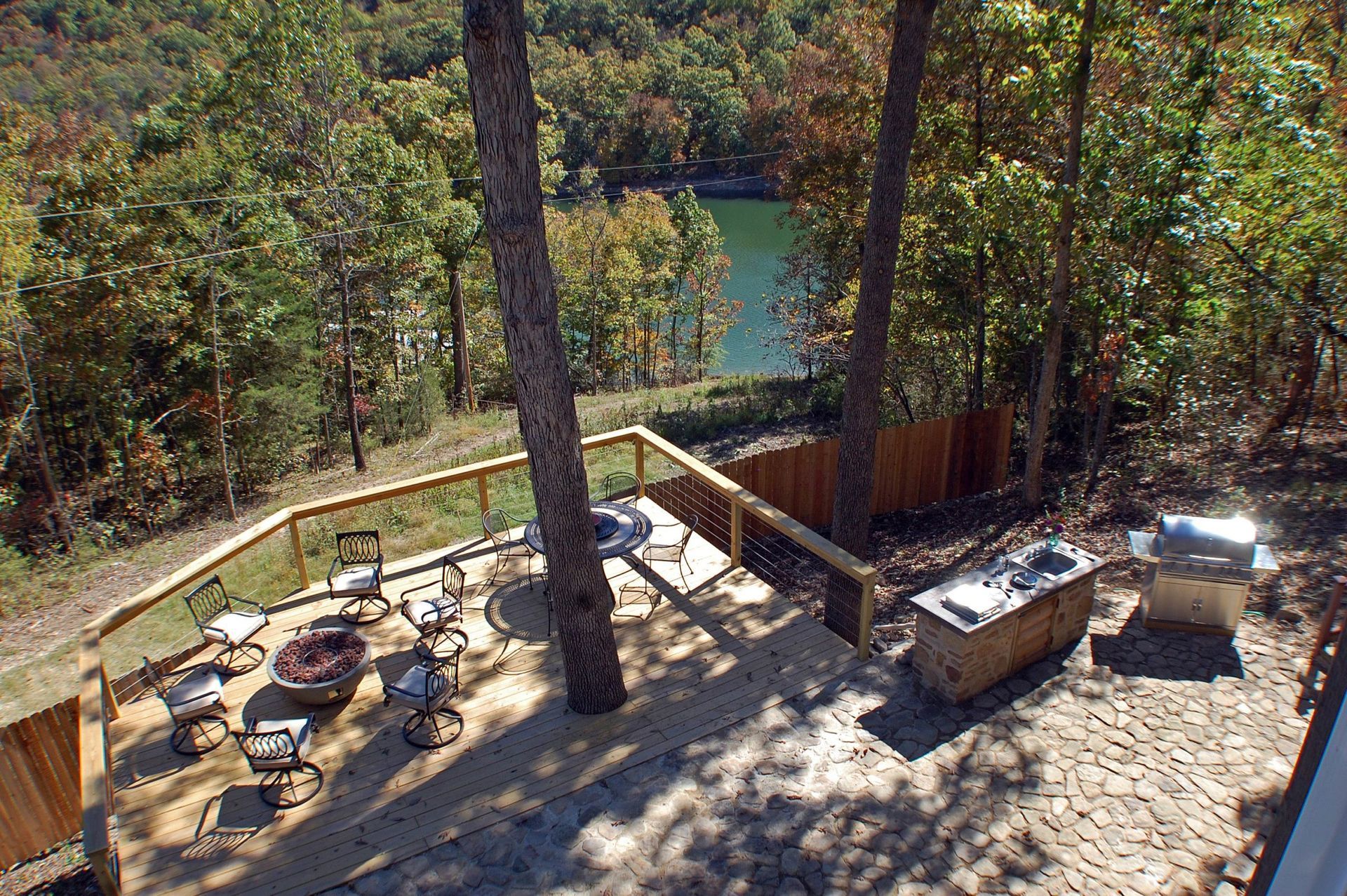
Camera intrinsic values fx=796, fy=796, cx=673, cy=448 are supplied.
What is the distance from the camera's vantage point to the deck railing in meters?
3.87

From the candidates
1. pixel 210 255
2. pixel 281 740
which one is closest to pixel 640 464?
pixel 281 740

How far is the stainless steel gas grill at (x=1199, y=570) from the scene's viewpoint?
532cm

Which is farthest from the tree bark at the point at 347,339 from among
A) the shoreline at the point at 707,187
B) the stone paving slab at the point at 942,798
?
the shoreline at the point at 707,187

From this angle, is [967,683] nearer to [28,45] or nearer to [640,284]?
[640,284]

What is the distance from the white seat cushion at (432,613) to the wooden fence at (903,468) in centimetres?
424

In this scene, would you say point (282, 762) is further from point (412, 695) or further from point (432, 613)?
point (432, 613)

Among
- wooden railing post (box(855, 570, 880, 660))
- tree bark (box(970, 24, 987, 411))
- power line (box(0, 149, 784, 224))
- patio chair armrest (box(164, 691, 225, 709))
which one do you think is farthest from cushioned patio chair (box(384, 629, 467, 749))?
power line (box(0, 149, 784, 224))

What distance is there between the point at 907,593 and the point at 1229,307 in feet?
15.1

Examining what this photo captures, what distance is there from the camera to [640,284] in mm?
26766

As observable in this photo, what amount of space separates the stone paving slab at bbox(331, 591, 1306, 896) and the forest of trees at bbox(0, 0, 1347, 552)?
15.2 feet

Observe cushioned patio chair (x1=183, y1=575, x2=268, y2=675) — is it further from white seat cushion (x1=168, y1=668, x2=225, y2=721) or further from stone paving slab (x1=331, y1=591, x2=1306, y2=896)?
stone paving slab (x1=331, y1=591, x2=1306, y2=896)

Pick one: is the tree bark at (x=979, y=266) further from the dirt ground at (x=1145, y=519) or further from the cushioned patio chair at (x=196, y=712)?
the cushioned patio chair at (x=196, y=712)

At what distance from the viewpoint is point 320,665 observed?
5.19 metres

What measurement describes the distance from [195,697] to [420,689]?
138cm
